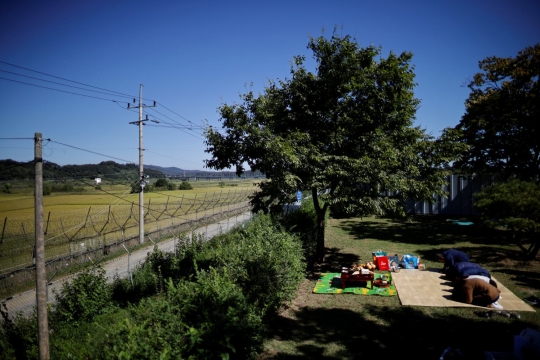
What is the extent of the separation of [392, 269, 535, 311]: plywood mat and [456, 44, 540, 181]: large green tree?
10.4 m

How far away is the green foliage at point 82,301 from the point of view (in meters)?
8.45

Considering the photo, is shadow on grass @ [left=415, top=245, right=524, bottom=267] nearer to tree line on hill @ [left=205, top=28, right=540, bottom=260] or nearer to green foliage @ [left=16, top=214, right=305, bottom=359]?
tree line on hill @ [left=205, top=28, right=540, bottom=260]

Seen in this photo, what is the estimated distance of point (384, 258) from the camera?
1207 centimetres

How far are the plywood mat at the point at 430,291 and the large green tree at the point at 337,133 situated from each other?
8.04ft

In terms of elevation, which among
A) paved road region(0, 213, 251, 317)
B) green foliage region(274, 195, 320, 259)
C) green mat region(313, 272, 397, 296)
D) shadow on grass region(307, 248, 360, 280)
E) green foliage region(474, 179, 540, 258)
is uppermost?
green foliage region(474, 179, 540, 258)

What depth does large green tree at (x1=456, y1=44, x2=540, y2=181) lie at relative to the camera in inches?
637

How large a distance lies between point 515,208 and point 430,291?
4.81 meters

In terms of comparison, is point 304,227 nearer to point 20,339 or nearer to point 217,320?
point 217,320

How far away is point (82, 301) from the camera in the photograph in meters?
8.55

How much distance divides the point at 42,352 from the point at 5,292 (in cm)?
1053

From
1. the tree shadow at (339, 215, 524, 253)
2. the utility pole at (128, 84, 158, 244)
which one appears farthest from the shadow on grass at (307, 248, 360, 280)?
the utility pole at (128, 84, 158, 244)

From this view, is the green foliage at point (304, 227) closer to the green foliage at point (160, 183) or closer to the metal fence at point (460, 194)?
the metal fence at point (460, 194)

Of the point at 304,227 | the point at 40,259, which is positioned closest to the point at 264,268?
the point at 40,259

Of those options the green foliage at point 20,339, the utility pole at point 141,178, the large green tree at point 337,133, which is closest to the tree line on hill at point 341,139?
the large green tree at point 337,133
